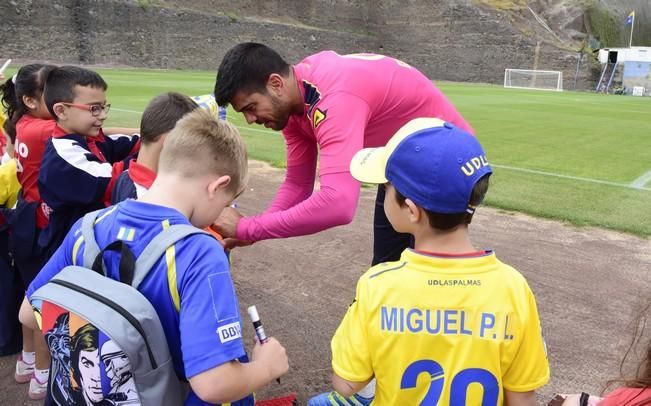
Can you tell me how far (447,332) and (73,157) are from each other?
89.3 inches

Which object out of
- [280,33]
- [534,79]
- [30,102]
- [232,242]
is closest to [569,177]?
[232,242]

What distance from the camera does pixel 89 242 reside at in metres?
1.83

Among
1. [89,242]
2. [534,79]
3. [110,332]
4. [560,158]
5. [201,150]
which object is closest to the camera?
[110,332]

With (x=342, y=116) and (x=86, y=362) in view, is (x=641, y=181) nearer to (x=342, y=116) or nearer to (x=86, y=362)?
(x=342, y=116)

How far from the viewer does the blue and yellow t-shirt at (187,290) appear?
1677 mm

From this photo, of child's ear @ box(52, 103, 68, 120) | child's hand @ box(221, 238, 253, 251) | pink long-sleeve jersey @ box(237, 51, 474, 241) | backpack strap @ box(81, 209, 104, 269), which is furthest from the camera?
child's ear @ box(52, 103, 68, 120)

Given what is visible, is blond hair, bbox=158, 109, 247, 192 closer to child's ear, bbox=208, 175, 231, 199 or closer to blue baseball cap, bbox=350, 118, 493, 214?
child's ear, bbox=208, 175, 231, 199

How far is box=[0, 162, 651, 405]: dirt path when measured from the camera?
11.8 ft

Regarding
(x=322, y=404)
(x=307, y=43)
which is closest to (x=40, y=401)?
(x=322, y=404)

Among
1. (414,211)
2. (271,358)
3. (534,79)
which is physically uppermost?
(414,211)

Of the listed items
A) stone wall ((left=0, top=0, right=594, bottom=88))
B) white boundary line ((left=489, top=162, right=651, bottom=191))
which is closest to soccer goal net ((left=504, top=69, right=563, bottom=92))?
stone wall ((left=0, top=0, right=594, bottom=88))

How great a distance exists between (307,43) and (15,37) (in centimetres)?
2505

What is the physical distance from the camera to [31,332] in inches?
135

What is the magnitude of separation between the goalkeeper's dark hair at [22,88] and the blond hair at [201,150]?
1995mm
